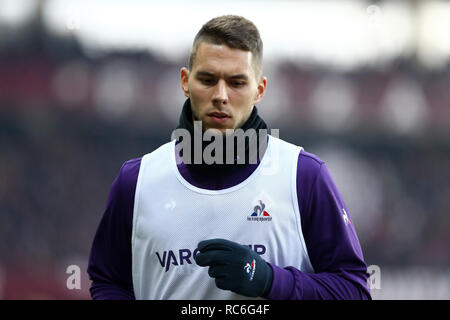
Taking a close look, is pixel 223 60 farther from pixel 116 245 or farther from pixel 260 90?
pixel 116 245

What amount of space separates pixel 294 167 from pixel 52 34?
10359 millimetres

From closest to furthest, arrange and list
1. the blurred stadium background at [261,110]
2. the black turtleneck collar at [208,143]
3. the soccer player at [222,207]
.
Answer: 1. the soccer player at [222,207]
2. the black turtleneck collar at [208,143]
3. the blurred stadium background at [261,110]

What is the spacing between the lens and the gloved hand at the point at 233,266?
2072 mm

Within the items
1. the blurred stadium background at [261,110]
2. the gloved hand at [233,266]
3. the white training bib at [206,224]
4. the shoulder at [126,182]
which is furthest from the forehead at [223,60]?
the blurred stadium background at [261,110]

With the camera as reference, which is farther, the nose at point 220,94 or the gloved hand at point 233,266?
the nose at point 220,94

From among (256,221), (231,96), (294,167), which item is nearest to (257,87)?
(231,96)

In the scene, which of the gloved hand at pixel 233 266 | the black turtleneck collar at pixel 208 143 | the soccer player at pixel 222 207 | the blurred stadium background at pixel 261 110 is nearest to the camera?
the gloved hand at pixel 233 266

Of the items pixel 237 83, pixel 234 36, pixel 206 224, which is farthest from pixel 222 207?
pixel 234 36

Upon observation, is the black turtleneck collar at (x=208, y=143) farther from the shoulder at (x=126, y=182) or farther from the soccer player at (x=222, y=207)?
the shoulder at (x=126, y=182)

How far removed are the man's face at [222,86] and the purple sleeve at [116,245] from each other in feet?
1.37

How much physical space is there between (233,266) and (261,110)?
998 cm

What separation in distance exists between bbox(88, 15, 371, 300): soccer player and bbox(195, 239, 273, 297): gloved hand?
3.4 inches

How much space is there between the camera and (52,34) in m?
11.9
